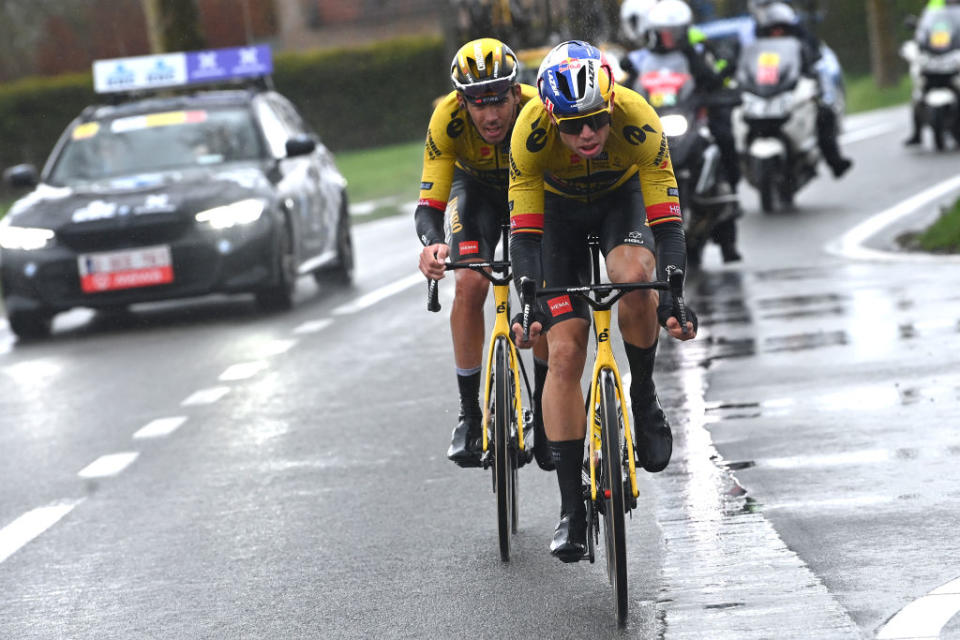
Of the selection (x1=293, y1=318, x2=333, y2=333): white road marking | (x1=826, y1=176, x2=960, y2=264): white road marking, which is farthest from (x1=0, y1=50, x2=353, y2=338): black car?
(x1=826, y1=176, x2=960, y2=264): white road marking

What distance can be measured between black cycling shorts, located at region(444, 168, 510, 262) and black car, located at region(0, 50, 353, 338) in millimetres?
7433

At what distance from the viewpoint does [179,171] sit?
53.3ft

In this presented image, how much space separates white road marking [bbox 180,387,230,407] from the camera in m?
11.5

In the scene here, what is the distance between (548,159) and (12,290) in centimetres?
954

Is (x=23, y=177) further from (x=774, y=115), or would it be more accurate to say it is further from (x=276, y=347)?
(x=774, y=115)

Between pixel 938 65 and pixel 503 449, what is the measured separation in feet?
60.6

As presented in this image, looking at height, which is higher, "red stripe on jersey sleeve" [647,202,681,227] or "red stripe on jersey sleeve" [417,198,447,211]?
"red stripe on jersey sleeve" [647,202,681,227]

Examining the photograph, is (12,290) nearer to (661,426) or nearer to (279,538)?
(279,538)

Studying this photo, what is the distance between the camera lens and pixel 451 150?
775 cm

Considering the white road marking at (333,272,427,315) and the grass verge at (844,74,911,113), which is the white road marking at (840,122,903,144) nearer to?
the grass verge at (844,74,911,113)

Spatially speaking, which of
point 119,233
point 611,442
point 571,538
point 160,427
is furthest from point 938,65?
point 611,442

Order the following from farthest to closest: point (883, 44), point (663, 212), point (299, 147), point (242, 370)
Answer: point (883, 44)
point (299, 147)
point (242, 370)
point (663, 212)

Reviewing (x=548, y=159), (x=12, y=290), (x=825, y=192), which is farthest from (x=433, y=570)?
(x=825, y=192)

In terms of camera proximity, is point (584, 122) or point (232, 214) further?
point (232, 214)
